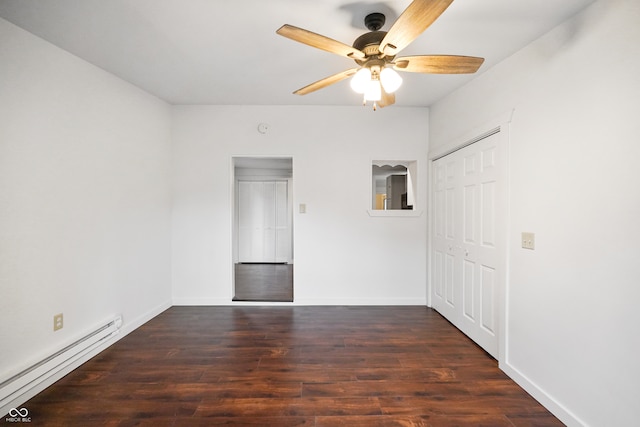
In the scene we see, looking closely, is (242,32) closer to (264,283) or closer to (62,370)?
(62,370)

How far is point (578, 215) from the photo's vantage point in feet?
5.34

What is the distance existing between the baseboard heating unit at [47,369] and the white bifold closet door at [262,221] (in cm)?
412

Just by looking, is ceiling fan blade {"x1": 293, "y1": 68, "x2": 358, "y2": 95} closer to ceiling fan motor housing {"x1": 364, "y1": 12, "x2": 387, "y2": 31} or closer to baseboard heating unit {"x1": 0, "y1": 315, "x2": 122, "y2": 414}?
ceiling fan motor housing {"x1": 364, "y1": 12, "x2": 387, "y2": 31}

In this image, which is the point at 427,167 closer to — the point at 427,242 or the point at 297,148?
the point at 427,242

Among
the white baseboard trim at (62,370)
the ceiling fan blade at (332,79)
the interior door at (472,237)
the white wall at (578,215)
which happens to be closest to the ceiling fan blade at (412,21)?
the ceiling fan blade at (332,79)

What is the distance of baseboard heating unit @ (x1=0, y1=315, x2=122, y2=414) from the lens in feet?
5.66

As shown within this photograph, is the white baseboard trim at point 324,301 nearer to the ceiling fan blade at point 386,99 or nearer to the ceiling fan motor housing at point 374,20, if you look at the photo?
the ceiling fan blade at point 386,99

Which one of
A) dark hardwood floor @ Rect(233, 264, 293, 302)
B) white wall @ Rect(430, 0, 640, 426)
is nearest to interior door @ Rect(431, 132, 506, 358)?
white wall @ Rect(430, 0, 640, 426)

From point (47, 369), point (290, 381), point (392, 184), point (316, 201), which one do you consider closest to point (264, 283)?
point (316, 201)

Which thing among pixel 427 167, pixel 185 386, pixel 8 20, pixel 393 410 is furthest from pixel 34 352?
pixel 427 167

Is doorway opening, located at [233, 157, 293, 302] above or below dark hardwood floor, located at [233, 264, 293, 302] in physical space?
above

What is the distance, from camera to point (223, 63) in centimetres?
245

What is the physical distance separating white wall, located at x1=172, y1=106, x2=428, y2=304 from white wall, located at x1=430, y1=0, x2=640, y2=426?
1.52 meters

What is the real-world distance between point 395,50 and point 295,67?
117 centimetres
